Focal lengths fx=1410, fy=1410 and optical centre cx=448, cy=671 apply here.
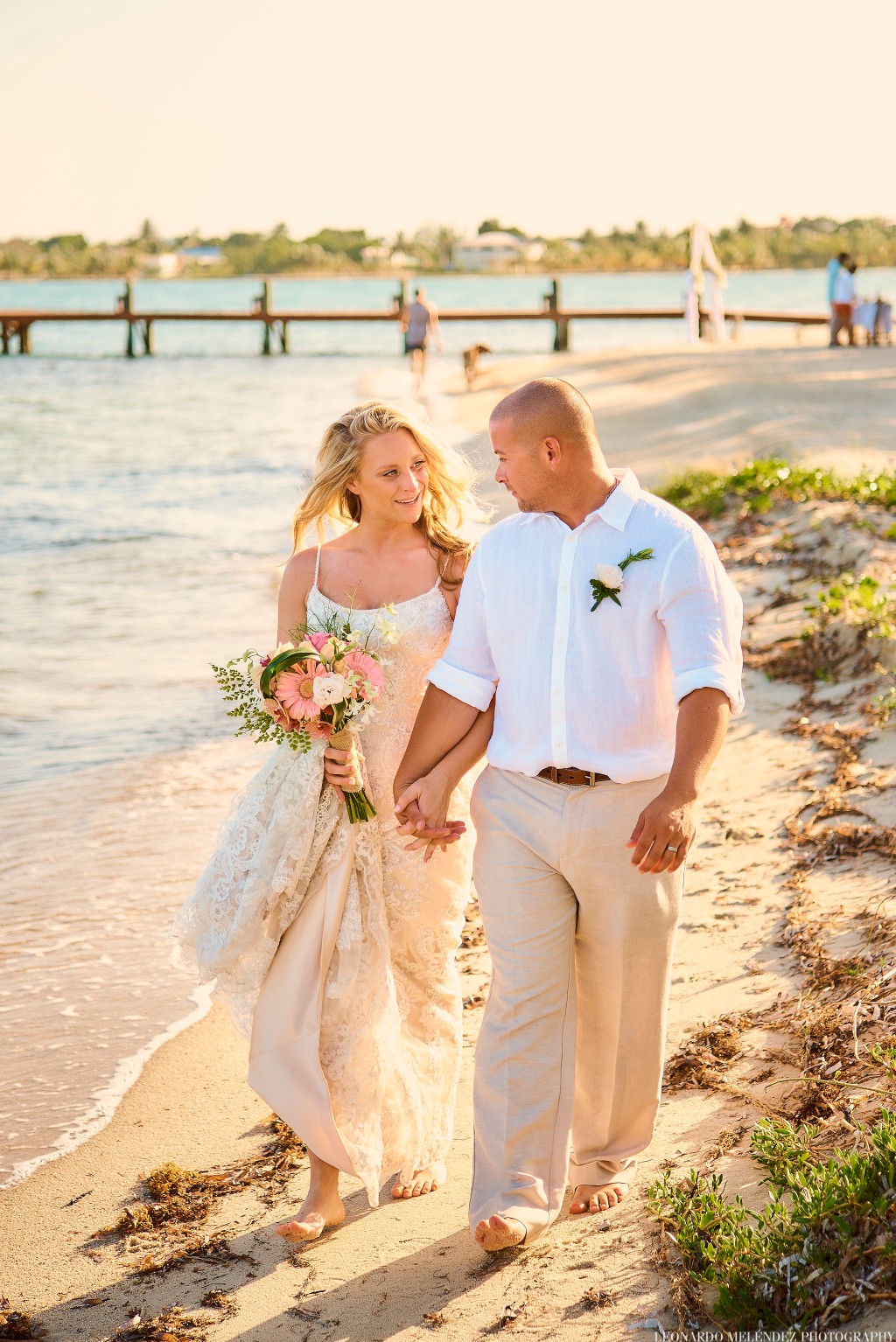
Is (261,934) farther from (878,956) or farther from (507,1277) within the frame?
(878,956)

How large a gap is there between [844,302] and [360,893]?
2521 cm

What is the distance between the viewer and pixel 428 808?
137 inches

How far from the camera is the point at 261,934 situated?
12.1 feet

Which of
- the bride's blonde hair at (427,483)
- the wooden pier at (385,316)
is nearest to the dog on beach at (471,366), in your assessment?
the wooden pier at (385,316)

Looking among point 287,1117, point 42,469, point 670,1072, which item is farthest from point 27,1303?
point 42,469

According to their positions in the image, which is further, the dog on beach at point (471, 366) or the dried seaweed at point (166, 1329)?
the dog on beach at point (471, 366)

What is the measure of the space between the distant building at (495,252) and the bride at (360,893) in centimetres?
14938

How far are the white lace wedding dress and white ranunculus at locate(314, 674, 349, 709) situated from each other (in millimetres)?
259

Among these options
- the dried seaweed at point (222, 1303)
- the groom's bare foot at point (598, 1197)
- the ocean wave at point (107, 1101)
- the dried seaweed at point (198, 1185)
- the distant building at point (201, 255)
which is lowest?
the ocean wave at point (107, 1101)

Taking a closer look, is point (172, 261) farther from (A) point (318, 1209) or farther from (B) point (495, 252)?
(A) point (318, 1209)

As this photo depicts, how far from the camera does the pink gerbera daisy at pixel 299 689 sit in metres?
3.54

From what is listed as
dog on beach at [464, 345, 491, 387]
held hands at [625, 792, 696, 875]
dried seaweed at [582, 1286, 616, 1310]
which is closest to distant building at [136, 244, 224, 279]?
dog on beach at [464, 345, 491, 387]

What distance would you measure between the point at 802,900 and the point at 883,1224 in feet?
7.34

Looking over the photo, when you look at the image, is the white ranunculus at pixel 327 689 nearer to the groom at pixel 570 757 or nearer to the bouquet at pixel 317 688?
the bouquet at pixel 317 688
